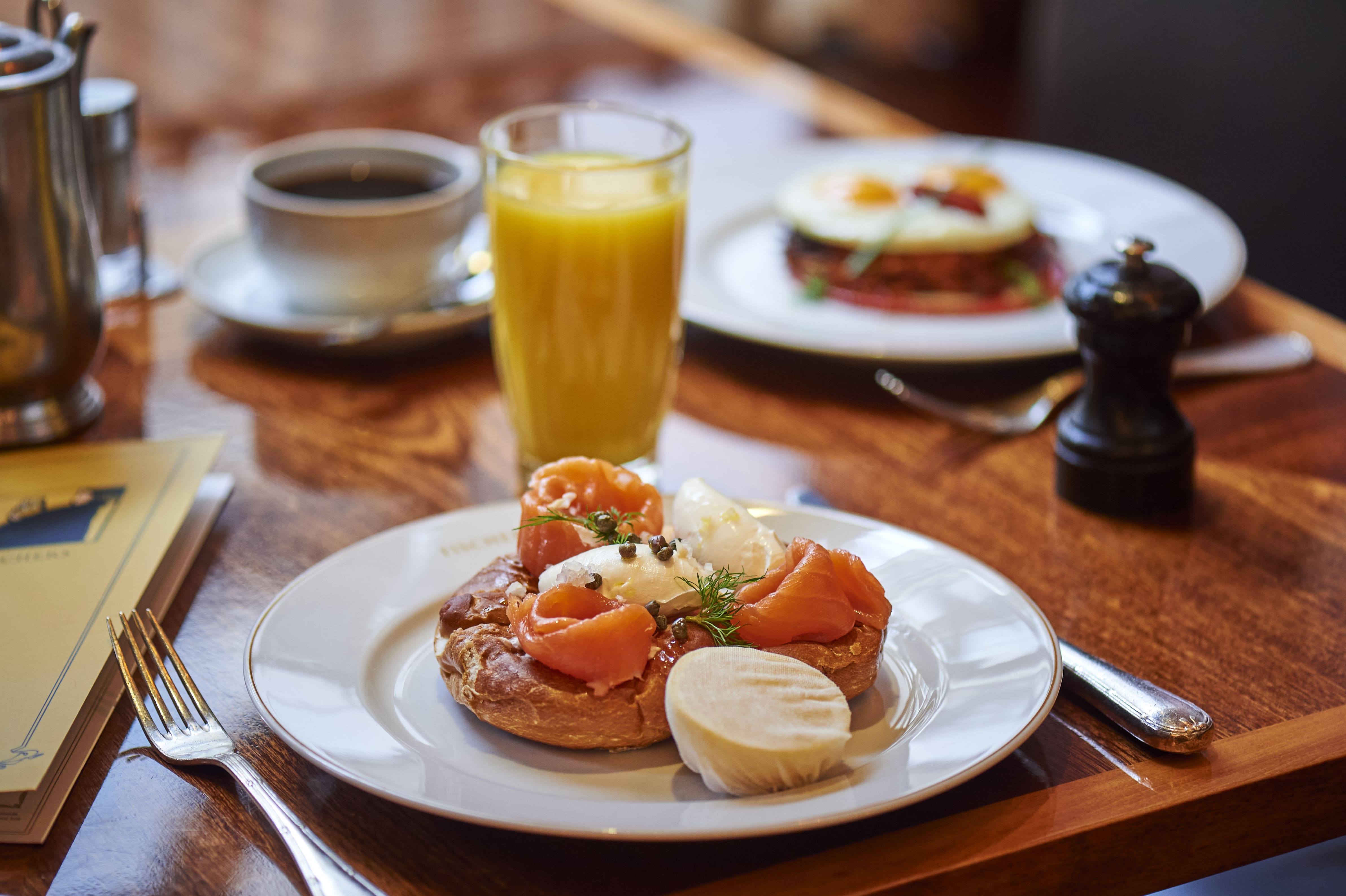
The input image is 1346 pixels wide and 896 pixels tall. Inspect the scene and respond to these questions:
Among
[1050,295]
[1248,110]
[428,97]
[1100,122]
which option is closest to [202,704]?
[1050,295]

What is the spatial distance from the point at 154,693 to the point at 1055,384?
0.87 m

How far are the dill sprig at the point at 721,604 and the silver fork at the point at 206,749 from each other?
222 millimetres

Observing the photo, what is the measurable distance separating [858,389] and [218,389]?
65 centimetres

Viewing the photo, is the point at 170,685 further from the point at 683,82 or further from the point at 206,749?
the point at 683,82

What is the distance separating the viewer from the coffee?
1.39m

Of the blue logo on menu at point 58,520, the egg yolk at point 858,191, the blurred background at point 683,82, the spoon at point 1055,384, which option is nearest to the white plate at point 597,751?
the blue logo on menu at point 58,520

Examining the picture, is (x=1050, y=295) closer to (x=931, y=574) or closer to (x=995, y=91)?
(x=931, y=574)

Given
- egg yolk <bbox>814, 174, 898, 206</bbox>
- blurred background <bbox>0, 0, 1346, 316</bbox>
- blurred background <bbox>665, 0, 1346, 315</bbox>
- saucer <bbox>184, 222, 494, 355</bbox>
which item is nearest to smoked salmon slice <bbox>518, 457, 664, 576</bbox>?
saucer <bbox>184, 222, 494, 355</bbox>

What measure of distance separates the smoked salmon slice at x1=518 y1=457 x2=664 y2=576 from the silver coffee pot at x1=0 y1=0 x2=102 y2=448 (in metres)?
0.53

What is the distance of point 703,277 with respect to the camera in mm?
1463

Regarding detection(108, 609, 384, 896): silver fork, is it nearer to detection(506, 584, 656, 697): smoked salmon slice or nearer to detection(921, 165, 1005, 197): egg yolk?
detection(506, 584, 656, 697): smoked salmon slice

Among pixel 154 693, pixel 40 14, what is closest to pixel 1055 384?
pixel 154 693

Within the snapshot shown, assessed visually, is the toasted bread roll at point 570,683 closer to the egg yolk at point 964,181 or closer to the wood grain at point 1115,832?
the wood grain at point 1115,832

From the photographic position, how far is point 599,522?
772 millimetres
